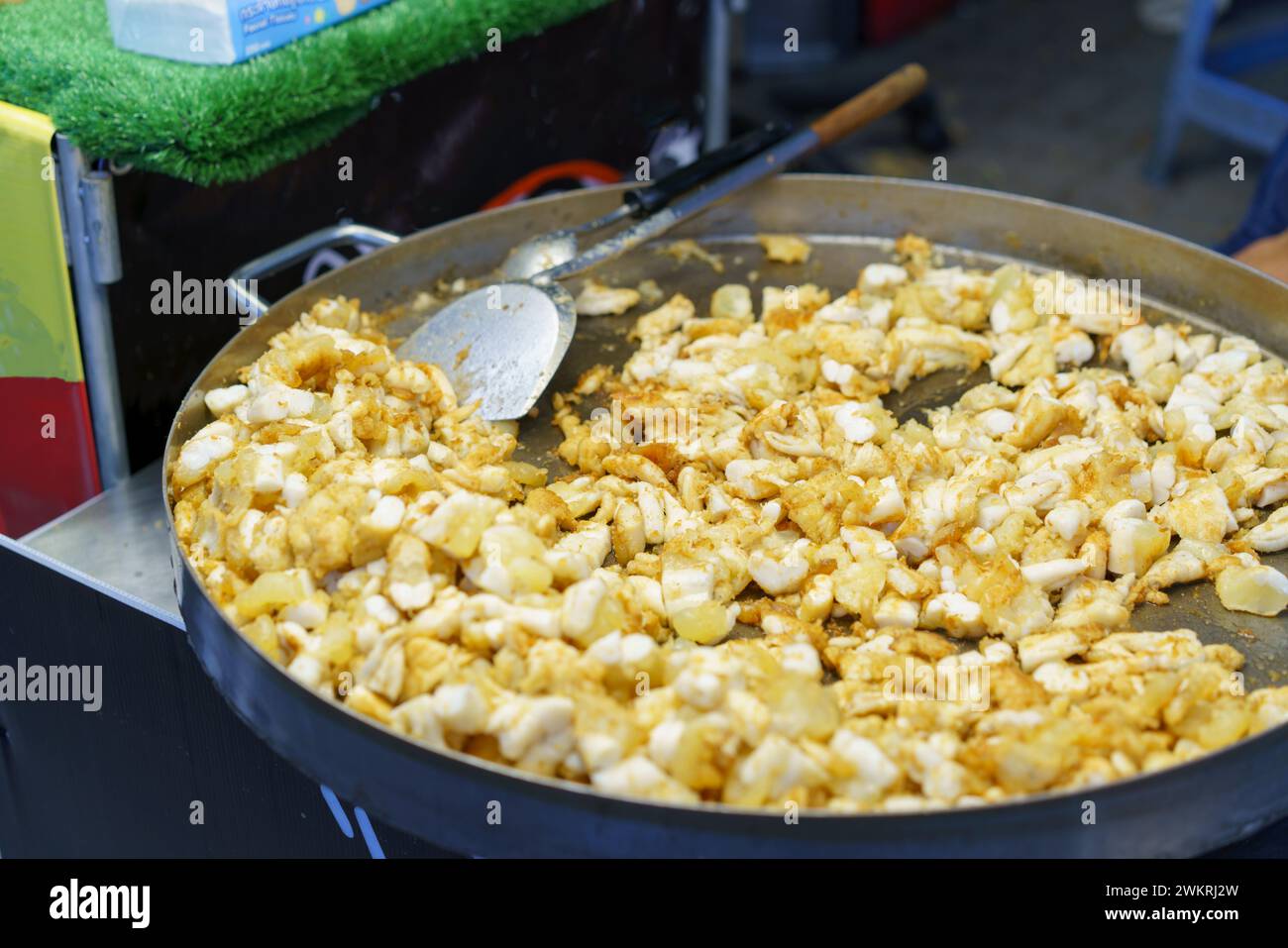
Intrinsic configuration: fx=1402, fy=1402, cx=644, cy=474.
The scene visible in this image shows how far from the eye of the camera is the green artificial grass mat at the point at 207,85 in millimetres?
1586

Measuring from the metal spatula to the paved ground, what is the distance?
1.93 m

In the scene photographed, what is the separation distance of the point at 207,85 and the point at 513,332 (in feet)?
1.51

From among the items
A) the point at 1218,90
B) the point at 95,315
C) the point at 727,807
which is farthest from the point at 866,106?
the point at 1218,90

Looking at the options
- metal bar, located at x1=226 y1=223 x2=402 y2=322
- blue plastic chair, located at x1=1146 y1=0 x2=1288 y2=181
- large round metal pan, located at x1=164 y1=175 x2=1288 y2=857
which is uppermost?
blue plastic chair, located at x1=1146 y1=0 x2=1288 y2=181

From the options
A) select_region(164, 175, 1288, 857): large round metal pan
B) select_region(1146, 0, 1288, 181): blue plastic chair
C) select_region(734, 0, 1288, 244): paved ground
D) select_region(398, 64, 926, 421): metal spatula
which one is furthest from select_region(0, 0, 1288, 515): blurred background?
select_region(1146, 0, 1288, 181): blue plastic chair

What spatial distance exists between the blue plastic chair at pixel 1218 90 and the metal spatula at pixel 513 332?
8.53 feet

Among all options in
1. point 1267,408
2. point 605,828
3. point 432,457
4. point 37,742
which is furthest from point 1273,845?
point 37,742

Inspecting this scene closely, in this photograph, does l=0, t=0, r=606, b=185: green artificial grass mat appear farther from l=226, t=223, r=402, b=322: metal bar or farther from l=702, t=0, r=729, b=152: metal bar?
l=702, t=0, r=729, b=152: metal bar

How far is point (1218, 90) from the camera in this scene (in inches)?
155

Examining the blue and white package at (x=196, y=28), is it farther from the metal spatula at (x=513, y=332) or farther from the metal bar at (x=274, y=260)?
the metal spatula at (x=513, y=332)

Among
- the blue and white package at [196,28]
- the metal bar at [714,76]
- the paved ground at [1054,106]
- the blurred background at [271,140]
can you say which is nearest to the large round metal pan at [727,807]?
the blurred background at [271,140]

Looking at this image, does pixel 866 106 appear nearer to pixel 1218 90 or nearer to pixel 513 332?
pixel 513 332

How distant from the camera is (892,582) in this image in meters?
1.35

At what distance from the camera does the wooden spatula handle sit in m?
2.00
